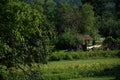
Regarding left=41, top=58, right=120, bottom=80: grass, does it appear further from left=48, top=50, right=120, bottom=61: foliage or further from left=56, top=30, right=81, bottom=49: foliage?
left=56, top=30, right=81, bottom=49: foliage

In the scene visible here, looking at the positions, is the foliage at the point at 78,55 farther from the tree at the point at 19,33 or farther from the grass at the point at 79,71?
the tree at the point at 19,33

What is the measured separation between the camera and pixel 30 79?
852 centimetres

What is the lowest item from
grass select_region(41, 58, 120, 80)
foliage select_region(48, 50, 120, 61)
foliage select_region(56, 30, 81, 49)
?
foliage select_region(56, 30, 81, 49)

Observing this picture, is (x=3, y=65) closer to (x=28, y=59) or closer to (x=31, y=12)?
(x=28, y=59)

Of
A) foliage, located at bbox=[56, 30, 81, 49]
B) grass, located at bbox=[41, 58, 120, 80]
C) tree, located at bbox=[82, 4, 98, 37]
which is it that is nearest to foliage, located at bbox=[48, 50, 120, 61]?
grass, located at bbox=[41, 58, 120, 80]

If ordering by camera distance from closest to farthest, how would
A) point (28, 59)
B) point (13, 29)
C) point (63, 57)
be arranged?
point (13, 29) → point (28, 59) → point (63, 57)

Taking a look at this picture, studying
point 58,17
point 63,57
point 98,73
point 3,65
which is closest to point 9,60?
point 3,65

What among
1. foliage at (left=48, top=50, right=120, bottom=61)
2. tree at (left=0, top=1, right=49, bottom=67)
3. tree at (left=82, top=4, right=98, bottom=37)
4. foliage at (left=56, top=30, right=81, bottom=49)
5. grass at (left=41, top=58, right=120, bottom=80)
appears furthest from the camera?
tree at (left=82, top=4, right=98, bottom=37)

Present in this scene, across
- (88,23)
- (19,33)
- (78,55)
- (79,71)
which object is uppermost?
(19,33)

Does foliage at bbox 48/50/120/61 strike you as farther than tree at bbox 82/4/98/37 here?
No

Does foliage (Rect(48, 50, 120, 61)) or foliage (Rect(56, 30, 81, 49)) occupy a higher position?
foliage (Rect(48, 50, 120, 61))

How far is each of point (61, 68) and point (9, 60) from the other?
23792 millimetres

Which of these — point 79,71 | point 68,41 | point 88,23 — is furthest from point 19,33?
point 88,23

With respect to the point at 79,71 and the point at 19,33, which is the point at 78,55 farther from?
the point at 19,33
